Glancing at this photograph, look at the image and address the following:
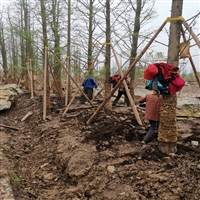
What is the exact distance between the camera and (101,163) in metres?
3.75

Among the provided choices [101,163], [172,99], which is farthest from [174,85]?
[101,163]

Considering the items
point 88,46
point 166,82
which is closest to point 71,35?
point 88,46

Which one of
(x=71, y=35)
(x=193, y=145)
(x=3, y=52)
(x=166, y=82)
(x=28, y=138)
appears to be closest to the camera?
(x=166, y=82)

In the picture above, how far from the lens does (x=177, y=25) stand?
367cm

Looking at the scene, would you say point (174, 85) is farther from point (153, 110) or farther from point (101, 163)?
point (101, 163)

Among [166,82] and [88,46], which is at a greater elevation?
[88,46]

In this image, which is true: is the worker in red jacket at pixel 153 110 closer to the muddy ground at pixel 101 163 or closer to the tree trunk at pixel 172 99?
the muddy ground at pixel 101 163

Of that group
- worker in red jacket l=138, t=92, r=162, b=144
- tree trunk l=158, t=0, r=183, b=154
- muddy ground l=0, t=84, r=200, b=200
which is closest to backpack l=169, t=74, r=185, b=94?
tree trunk l=158, t=0, r=183, b=154

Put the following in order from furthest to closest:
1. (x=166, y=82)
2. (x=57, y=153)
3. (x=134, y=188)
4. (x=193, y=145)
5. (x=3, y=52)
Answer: (x=3, y=52) < (x=57, y=153) < (x=193, y=145) < (x=166, y=82) < (x=134, y=188)

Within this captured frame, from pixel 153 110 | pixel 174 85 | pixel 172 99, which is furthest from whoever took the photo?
pixel 153 110

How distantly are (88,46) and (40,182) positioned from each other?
6.62 meters

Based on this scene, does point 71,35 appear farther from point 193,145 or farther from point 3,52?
point 3,52

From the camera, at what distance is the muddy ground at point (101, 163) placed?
306cm

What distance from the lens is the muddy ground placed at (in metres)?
3.06
